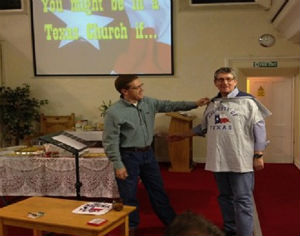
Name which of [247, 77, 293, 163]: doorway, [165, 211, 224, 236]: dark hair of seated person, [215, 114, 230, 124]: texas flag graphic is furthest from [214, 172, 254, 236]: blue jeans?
[247, 77, 293, 163]: doorway

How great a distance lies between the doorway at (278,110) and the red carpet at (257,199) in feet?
1.61

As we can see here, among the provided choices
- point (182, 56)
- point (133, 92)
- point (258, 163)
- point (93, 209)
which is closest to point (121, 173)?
point (93, 209)

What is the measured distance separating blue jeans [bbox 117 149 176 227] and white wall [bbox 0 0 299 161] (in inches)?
137

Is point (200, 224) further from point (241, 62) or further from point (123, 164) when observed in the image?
point (241, 62)

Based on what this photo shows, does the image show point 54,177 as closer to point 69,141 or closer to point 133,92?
point 69,141

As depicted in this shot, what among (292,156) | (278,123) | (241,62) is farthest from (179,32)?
(292,156)

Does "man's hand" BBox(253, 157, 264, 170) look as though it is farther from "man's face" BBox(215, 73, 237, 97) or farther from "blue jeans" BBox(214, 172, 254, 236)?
"man's face" BBox(215, 73, 237, 97)

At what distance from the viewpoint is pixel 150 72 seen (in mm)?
6762

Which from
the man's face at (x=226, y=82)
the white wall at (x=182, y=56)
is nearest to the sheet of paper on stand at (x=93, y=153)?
the man's face at (x=226, y=82)

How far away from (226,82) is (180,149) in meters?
3.40

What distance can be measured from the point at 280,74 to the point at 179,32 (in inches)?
71.8

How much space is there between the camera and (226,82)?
9.39 ft

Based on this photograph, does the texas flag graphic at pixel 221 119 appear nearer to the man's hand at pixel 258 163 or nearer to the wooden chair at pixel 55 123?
the man's hand at pixel 258 163

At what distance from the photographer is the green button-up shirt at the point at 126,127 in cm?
304
